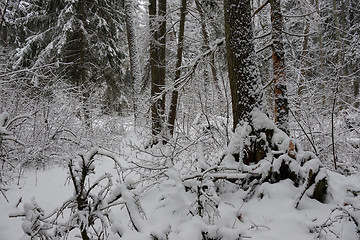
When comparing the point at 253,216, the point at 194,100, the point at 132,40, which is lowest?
the point at 253,216

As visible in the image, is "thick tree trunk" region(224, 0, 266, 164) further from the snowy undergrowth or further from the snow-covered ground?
the snow-covered ground

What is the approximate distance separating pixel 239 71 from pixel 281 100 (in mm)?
1283

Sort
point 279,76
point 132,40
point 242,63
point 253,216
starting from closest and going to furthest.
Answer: point 253,216 < point 242,63 < point 279,76 < point 132,40

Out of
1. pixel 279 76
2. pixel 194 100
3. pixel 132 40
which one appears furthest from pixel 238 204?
pixel 132 40

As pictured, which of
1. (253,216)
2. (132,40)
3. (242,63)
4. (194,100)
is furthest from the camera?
(132,40)

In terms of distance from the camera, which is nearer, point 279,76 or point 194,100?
point 279,76

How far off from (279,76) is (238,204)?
104 inches

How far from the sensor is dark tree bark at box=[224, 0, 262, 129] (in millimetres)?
3617

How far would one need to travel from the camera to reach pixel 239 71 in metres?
3.69

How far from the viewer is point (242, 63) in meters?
3.69

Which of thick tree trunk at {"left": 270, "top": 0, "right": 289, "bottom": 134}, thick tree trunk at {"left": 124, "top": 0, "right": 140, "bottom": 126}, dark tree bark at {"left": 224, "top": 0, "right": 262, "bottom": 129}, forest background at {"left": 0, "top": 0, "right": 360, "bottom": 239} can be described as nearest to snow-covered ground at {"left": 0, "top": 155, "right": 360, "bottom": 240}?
forest background at {"left": 0, "top": 0, "right": 360, "bottom": 239}

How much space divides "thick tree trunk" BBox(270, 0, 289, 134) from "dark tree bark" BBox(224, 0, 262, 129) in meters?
0.99

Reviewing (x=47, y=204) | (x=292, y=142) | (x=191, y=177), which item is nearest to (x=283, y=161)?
(x=292, y=142)

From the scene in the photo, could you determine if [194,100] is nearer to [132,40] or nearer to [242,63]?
[132,40]
